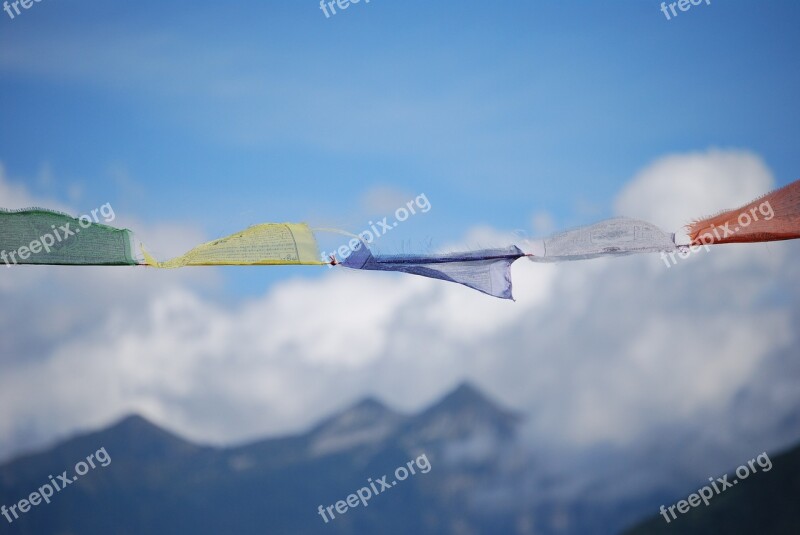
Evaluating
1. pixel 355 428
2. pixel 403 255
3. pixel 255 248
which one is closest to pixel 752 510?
pixel 355 428

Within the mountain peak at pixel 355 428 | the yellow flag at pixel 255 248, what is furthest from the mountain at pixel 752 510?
the yellow flag at pixel 255 248

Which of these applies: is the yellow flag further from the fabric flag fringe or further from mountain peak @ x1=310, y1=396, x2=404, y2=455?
mountain peak @ x1=310, y1=396, x2=404, y2=455

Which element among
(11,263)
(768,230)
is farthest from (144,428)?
(768,230)

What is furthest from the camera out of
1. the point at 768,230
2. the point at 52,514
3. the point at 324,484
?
the point at 324,484

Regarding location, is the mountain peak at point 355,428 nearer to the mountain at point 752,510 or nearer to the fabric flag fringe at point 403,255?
the mountain at point 752,510

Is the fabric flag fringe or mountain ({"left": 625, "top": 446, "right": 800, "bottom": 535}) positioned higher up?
the fabric flag fringe

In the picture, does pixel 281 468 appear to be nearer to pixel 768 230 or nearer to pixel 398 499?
pixel 398 499

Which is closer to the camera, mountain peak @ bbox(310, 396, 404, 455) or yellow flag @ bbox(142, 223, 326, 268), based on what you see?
yellow flag @ bbox(142, 223, 326, 268)

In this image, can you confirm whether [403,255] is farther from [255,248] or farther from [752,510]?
[752,510]

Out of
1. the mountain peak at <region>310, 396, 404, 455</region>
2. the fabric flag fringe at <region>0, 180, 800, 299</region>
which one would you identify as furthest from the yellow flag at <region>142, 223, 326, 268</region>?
the mountain peak at <region>310, 396, 404, 455</region>
